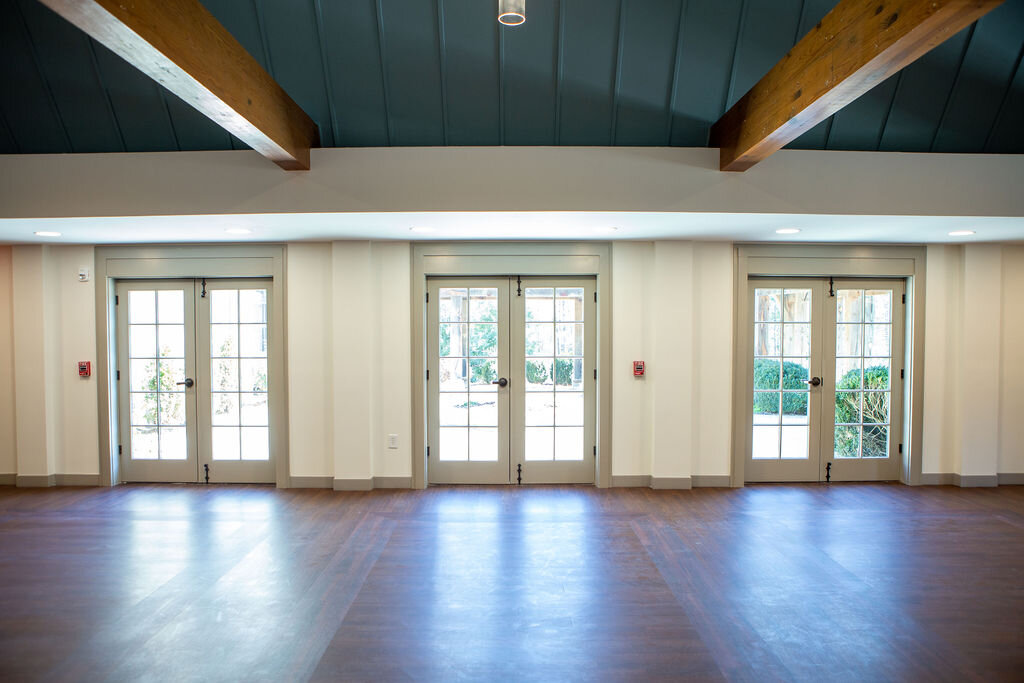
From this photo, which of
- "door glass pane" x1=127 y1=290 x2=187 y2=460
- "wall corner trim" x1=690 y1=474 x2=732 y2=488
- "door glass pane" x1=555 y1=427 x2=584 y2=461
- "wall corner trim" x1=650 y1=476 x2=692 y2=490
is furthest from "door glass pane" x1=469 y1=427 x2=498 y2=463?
"door glass pane" x1=127 y1=290 x2=187 y2=460

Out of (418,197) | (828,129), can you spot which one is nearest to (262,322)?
(418,197)

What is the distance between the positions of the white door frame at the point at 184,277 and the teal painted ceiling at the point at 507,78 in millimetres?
A: 1538

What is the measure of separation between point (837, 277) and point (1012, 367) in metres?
1.95

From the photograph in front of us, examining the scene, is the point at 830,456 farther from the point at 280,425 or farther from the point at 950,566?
the point at 280,425

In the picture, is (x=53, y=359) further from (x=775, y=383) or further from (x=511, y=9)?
(x=775, y=383)

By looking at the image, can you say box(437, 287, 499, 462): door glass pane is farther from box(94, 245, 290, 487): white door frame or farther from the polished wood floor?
box(94, 245, 290, 487): white door frame

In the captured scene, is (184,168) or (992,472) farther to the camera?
(992,472)

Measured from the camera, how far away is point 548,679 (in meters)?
2.49

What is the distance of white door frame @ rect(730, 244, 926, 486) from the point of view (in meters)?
5.46

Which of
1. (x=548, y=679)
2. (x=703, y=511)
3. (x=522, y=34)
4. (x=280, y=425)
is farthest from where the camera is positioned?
(x=280, y=425)

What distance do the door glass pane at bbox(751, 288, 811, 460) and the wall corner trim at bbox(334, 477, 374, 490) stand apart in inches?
150

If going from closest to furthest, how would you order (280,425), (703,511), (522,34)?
(522,34)
(703,511)
(280,425)

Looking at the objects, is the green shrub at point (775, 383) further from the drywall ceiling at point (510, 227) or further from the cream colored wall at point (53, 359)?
the cream colored wall at point (53, 359)

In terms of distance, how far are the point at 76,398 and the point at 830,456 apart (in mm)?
7534
